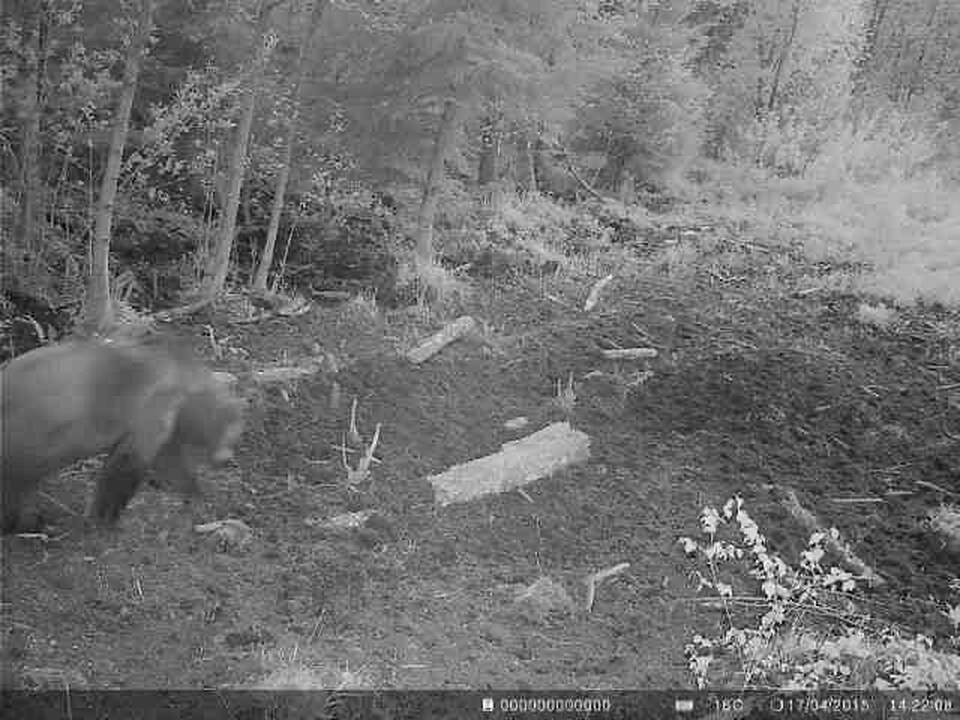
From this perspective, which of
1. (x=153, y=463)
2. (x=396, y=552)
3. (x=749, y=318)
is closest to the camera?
(x=153, y=463)

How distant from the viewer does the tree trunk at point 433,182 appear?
928cm

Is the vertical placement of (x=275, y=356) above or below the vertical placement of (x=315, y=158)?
below

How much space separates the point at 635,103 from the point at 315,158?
8.94 metres

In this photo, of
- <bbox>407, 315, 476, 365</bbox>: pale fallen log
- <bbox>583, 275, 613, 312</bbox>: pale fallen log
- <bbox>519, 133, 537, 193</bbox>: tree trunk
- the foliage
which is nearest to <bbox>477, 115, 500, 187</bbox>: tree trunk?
<bbox>519, 133, 537, 193</bbox>: tree trunk

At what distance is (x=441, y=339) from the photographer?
7.90 m

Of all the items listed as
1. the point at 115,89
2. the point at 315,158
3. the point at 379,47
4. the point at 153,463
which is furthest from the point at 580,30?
the point at 153,463

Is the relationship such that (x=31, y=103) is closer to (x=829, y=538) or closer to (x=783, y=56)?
(x=829, y=538)

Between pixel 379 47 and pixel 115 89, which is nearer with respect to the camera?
pixel 115 89

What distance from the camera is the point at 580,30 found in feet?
39.6

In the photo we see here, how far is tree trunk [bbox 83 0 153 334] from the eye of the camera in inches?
225

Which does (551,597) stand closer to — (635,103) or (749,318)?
(749,318)

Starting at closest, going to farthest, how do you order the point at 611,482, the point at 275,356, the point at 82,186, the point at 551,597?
1. the point at 551,597
2. the point at 611,482
3. the point at 275,356
4. the point at 82,186

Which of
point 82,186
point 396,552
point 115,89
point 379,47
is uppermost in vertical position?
point 379,47

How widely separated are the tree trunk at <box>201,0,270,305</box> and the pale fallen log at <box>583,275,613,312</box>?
157 inches
